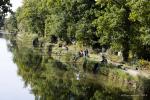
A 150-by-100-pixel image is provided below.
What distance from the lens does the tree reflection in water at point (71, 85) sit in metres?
35.3

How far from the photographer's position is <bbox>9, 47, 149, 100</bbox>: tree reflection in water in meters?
35.3

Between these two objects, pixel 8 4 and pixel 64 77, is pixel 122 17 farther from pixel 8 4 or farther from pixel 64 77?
pixel 8 4

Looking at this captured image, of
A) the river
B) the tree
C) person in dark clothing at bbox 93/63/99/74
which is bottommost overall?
the river

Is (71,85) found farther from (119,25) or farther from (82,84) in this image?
(119,25)

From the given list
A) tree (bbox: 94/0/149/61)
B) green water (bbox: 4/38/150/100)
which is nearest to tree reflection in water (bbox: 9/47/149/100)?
green water (bbox: 4/38/150/100)

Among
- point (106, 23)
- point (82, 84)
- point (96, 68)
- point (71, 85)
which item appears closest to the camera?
point (71, 85)

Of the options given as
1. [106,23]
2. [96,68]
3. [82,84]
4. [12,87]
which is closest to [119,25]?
[106,23]

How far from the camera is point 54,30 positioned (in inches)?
3189

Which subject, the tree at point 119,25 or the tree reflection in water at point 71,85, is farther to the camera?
the tree at point 119,25

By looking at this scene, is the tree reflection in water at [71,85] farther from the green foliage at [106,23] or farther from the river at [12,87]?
the green foliage at [106,23]

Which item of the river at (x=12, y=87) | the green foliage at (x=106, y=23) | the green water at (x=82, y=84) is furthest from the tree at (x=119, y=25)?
the river at (x=12, y=87)

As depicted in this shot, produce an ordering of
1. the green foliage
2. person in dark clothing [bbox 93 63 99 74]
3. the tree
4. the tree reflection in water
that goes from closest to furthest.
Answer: the tree reflection in water
the green foliage
the tree
person in dark clothing [bbox 93 63 99 74]

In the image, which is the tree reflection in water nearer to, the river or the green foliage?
the river

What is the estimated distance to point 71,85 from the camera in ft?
136
